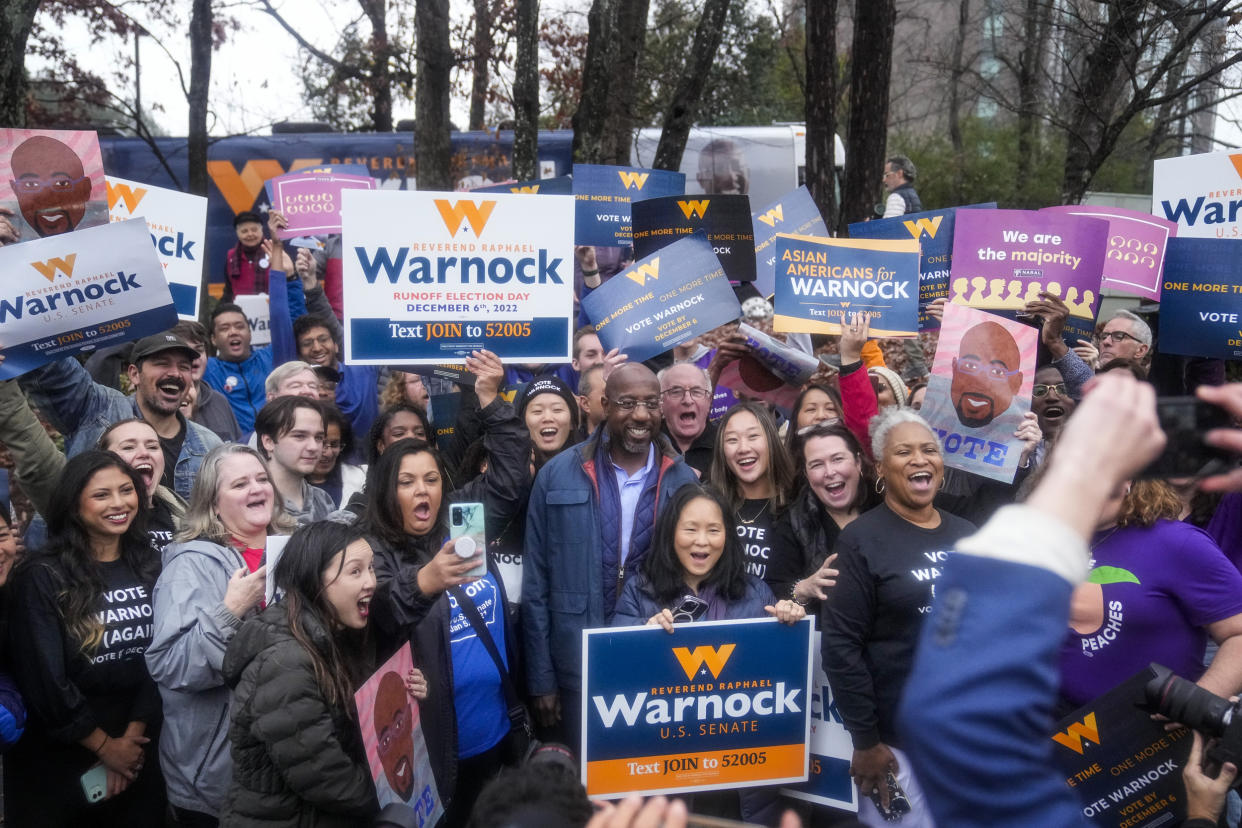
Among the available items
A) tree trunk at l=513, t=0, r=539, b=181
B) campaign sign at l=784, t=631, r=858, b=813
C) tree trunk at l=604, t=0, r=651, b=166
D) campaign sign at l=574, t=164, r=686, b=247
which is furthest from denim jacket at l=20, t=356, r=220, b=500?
tree trunk at l=604, t=0, r=651, b=166

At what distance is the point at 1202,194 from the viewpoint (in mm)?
6227

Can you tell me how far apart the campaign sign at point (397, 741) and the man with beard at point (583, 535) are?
0.83 m

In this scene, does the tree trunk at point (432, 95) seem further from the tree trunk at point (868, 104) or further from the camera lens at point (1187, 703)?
the camera lens at point (1187, 703)

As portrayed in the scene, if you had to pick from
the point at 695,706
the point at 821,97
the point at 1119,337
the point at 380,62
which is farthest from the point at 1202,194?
the point at 380,62

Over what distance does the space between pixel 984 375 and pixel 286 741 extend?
3286 mm

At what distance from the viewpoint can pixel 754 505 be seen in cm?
463

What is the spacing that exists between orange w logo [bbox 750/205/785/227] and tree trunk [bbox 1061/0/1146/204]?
5.53 metres

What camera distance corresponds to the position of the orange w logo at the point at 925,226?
20.3 feet

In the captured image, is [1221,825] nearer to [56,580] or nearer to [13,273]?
[56,580]

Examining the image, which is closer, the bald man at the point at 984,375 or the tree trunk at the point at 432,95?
the bald man at the point at 984,375

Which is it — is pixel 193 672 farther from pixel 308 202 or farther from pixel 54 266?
pixel 308 202

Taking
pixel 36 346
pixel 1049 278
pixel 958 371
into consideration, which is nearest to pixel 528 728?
pixel 958 371

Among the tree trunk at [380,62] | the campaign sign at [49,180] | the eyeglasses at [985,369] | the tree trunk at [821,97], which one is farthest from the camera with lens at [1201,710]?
the tree trunk at [380,62]

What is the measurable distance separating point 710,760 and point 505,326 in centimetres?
220
